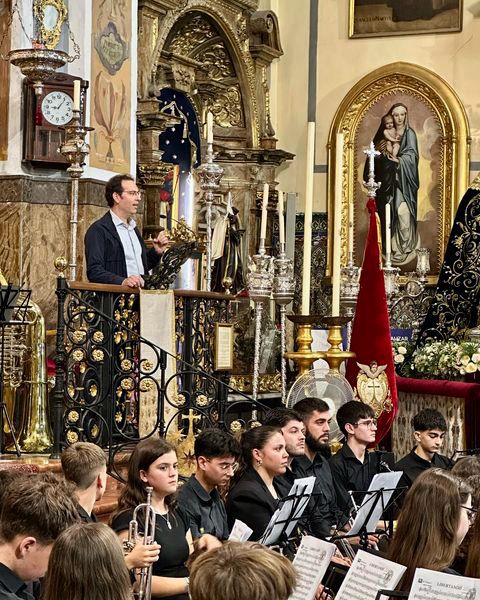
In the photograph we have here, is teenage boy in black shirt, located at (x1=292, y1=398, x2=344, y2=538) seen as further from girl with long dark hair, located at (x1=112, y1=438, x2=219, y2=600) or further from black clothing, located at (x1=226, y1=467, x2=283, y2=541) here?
girl with long dark hair, located at (x1=112, y1=438, x2=219, y2=600)

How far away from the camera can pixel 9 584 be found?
11.5 feet

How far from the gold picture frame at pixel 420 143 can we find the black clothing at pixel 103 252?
699 centimetres

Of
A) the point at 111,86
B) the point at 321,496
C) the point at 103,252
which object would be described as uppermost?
the point at 111,86

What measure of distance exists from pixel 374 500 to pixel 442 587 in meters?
2.49

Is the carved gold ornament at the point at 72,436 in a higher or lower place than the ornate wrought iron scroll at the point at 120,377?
lower

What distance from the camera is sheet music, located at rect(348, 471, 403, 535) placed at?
639 centimetres

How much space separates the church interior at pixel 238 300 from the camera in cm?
484

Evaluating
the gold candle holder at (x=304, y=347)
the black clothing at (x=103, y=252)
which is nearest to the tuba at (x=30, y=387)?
the black clothing at (x=103, y=252)

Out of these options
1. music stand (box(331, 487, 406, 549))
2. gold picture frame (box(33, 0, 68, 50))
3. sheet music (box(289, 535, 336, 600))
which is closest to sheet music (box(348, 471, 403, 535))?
music stand (box(331, 487, 406, 549))

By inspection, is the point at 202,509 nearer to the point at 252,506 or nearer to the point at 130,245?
the point at 252,506

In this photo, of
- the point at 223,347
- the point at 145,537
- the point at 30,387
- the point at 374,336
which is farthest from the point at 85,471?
the point at 374,336

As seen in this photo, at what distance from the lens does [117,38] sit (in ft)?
37.7

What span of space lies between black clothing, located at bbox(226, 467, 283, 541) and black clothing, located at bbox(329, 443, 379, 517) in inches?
54.6

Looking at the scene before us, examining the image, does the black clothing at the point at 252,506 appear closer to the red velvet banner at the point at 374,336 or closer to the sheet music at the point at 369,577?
the sheet music at the point at 369,577
